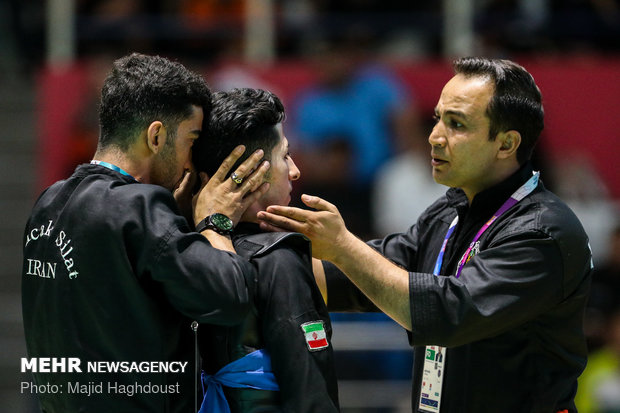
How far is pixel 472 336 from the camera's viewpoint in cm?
315

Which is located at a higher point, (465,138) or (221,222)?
(465,138)

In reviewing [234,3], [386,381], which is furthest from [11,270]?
[386,381]

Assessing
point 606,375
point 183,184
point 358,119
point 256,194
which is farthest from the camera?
point 358,119

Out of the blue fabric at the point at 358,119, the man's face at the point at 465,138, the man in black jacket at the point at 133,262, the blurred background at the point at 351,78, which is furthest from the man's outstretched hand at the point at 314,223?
the blue fabric at the point at 358,119

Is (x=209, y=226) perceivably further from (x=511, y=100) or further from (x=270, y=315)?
(x=511, y=100)

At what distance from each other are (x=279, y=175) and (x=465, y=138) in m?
0.73

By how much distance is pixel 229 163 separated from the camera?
308 centimetres

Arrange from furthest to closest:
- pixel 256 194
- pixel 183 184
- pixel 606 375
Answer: pixel 606 375
pixel 183 184
pixel 256 194

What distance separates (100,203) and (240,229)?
1.69ft

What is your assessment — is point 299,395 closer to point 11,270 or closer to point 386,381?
point 386,381

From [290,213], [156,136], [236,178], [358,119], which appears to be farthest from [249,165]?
[358,119]

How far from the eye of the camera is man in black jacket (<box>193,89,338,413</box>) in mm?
2898

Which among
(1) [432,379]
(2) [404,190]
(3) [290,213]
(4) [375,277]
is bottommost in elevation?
(1) [432,379]

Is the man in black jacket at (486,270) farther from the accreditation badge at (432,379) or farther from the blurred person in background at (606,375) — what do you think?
the blurred person in background at (606,375)
